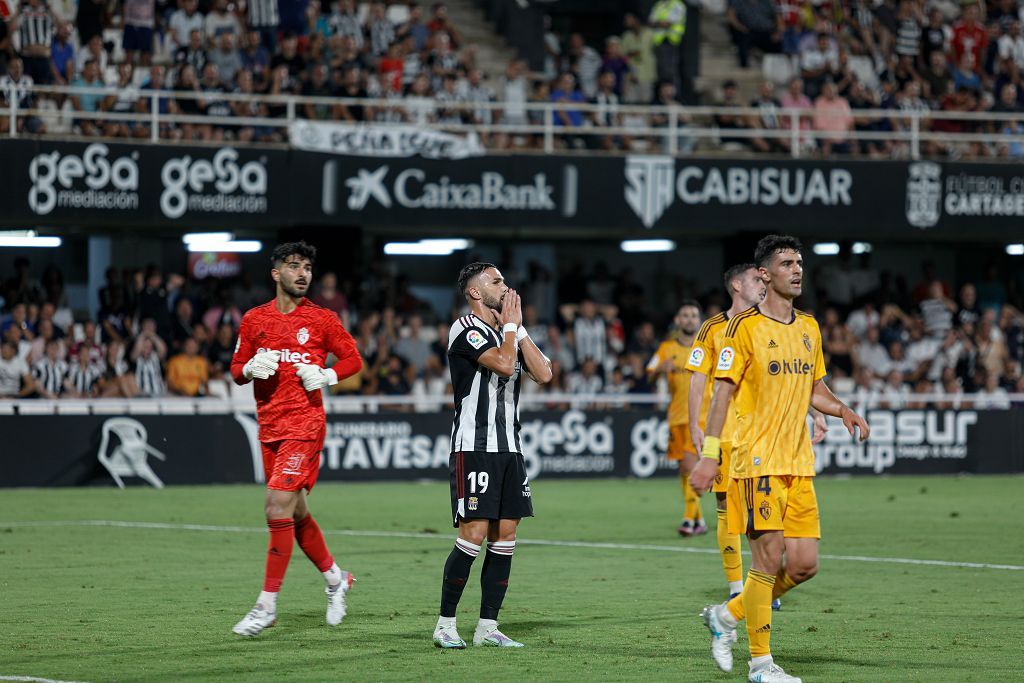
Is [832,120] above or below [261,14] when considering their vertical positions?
below

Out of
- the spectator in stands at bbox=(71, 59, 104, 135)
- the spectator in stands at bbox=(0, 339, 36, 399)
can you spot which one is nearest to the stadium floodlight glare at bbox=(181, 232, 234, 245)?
the spectator in stands at bbox=(71, 59, 104, 135)

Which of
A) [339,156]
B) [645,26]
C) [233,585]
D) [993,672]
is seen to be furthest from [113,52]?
[993,672]

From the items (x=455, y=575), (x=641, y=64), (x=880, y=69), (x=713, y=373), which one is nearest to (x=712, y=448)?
(x=455, y=575)

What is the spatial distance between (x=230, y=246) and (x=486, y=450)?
20.4 meters

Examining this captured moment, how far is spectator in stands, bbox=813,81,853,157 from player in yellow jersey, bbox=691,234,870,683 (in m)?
19.3

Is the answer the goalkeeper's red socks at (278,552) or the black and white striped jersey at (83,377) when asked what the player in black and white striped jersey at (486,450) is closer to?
the goalkeeper's red socks at (278,552)

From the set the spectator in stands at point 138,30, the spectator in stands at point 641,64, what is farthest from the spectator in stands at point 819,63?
the spectator in stands at point 138,30

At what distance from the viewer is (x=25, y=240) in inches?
1051

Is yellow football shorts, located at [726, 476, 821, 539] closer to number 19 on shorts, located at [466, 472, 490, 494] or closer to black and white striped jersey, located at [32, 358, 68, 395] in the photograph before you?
number 19 on shorts, located at [466, 472, 490, 494]

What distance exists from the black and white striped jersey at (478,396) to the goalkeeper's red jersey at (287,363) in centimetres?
111

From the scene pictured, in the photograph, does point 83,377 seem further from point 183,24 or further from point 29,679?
point 29,679

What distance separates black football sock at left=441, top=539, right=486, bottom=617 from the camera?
8.94 meters

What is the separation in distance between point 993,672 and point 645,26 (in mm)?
22762

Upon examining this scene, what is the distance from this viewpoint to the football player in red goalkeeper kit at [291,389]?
31.8 ft
